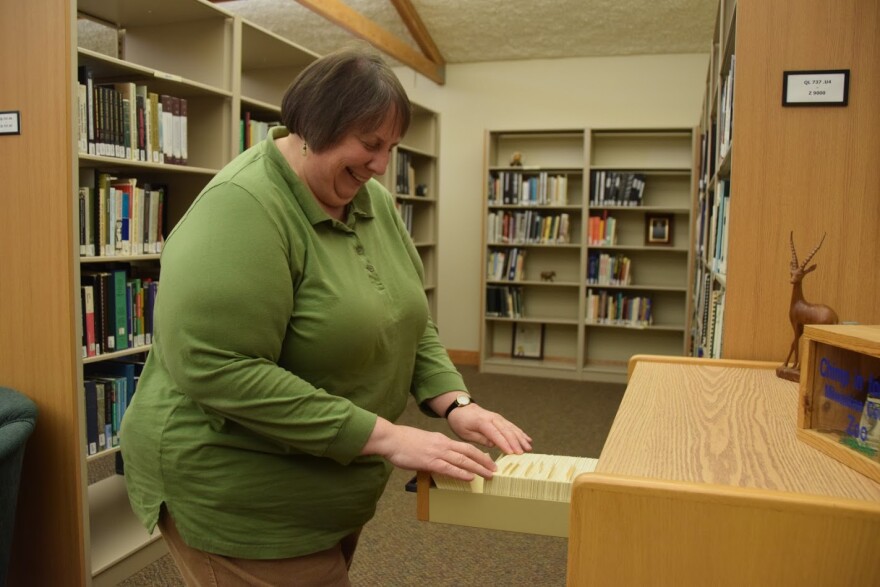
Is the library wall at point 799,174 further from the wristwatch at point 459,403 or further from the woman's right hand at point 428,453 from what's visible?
the woman's right hand at point 428,453

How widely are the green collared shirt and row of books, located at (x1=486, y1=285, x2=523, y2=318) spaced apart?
4.68 m

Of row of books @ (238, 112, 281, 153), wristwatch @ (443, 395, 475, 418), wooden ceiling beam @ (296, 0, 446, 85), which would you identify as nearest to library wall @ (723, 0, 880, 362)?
wristwatch @ (443, 395, 475, 418)

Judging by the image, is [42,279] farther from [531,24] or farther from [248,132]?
[531,24]

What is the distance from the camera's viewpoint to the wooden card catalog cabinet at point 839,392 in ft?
3.00

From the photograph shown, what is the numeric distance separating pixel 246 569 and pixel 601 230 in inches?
190

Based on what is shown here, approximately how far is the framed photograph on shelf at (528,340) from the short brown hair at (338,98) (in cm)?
504

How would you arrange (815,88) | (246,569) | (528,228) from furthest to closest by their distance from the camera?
(528,228) < (815,88) < (246,569)

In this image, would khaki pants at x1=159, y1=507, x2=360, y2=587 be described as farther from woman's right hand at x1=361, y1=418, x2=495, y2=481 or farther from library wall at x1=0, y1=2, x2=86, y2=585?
library wall at x1=0, y1=2, x2=86, y2=585

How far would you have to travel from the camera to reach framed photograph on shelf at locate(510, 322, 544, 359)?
19.6 feet

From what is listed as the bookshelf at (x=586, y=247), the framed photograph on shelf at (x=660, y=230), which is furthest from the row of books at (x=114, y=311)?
the framed photograph on shelf at (x=660, y=230)

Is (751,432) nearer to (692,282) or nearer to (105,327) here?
(105,327)

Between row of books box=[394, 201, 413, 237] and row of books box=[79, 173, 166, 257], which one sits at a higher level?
row of books box=[394, 201, 413, 237]

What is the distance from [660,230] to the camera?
5.52 m

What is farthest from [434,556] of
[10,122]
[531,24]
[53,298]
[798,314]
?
[531,24]
